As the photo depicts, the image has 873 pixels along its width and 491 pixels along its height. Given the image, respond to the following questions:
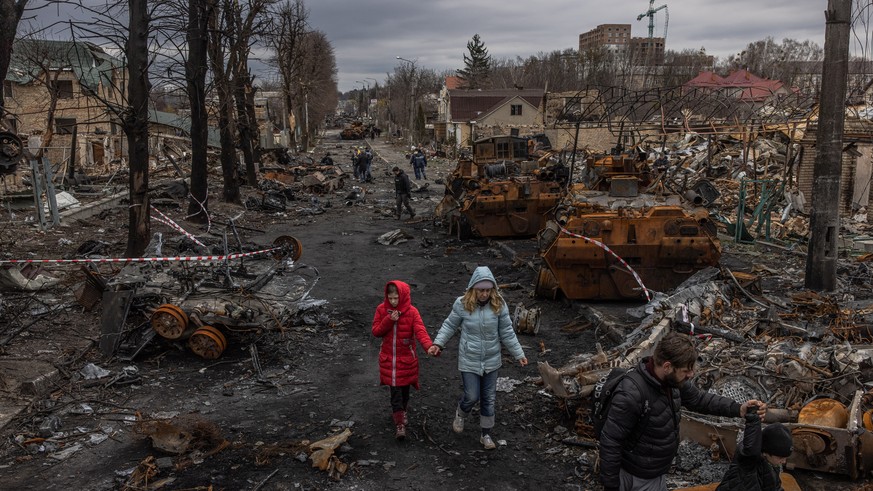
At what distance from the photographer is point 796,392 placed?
5398 millimetres

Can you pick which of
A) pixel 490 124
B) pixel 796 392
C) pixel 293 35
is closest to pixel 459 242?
pixel 796 392

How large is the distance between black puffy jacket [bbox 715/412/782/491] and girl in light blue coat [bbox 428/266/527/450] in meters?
2.30

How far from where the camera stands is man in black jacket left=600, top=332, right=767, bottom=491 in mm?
3357

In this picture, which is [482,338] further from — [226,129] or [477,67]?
[477,67]

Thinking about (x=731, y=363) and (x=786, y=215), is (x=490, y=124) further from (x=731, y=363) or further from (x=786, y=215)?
(x=731, y=363)

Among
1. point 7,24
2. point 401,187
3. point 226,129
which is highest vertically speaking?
point 7,24

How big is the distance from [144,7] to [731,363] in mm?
10072

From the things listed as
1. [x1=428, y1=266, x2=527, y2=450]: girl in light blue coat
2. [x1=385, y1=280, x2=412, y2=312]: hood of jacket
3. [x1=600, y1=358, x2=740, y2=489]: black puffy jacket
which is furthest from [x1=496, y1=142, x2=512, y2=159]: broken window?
[x1=600, y1=358, x2=740, y2=489]: black puffy jacket

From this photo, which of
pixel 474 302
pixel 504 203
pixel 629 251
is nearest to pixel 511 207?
pixel 504 203

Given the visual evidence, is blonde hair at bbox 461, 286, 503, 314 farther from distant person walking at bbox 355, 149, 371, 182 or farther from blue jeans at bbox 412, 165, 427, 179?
distant person walking at bbox 355, 149, 371, 182

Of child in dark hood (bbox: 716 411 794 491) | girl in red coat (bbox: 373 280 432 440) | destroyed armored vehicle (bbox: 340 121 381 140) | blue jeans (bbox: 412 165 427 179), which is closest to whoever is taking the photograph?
child in dark hood (bbox: 716 411 794 491)

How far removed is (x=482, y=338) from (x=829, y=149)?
6.66 m

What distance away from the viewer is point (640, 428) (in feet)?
11.3

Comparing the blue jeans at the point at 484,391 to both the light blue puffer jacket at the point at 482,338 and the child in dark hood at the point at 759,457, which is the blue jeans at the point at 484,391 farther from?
the child in dark hood at the point at 759,457
